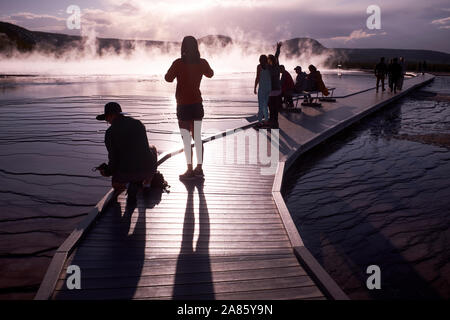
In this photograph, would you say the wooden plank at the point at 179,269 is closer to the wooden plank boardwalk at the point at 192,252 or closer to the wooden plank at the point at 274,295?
the wooden plank boardwalk at the point at 192,252

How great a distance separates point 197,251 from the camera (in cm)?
389

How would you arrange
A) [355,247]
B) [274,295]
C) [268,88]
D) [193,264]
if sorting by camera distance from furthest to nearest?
[268,88], [355,247], [193,264], [274,295]

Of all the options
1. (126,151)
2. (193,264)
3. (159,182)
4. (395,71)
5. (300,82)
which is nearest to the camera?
(193,264)

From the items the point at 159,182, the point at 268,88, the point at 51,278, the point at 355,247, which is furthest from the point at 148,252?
the point at 268,88

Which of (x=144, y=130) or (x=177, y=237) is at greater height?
(x=144, y=130)

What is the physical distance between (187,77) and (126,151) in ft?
4.91

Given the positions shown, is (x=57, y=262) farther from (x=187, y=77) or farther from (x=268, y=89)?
(x=268, y=89)

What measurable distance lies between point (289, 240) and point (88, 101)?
17.3 metres

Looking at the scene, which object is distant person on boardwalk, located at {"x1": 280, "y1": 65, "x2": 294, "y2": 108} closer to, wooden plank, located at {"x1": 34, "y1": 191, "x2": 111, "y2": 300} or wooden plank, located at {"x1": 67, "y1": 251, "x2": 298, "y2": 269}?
wooden plank, located at {"x1": 34, "y1": 191, "x2": 111, "y2": 300}

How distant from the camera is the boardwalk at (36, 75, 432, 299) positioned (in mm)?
3207

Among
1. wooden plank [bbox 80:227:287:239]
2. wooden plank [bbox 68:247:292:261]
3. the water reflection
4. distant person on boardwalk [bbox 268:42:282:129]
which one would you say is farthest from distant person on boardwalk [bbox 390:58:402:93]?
wooden plank [bbox 68:247:292:261]

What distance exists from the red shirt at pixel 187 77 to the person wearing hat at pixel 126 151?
986mm
